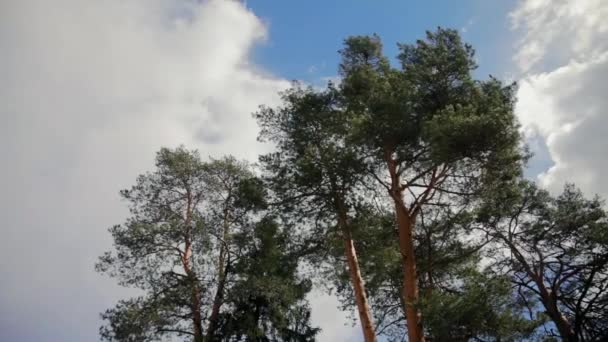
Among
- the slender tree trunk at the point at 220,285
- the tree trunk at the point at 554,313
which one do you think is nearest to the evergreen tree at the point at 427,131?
the tree trunk at the point at 554,313

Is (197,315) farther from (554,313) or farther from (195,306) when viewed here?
(554,313)

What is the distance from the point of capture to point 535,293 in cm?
1244

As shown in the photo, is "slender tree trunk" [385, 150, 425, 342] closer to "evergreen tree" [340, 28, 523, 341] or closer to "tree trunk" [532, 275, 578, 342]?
"evergreen tree" [340, 28, 523, 341]

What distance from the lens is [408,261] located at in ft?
35.9

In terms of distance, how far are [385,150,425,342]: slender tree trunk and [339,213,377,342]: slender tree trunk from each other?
0.94m

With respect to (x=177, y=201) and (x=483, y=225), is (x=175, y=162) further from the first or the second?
(x=483, y=225)

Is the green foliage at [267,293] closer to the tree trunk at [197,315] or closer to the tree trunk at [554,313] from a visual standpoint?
the tree trunk at [197,315]

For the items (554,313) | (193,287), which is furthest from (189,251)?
(554,313)

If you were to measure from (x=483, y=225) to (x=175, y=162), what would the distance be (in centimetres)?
1174

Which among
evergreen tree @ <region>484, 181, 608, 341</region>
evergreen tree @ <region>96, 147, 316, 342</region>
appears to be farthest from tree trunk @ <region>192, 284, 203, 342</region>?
evergreen tree @ <region>484, 181, 608, 341</region>

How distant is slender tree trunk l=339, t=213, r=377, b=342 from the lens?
10.4 meters

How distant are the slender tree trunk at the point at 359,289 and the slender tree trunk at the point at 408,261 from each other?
943mm

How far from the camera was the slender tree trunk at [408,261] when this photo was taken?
9.93 metres

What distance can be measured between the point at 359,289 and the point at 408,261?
1.52m
